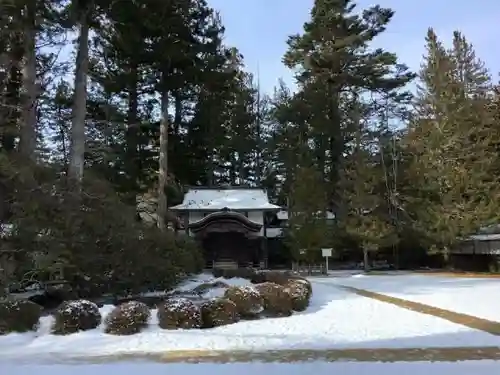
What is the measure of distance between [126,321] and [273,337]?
8.25ft

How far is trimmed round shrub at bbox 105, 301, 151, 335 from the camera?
9.00 metres

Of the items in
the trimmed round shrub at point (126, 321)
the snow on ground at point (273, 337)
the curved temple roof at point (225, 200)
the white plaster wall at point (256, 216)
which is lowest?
the snow on ground at point (273, 337)

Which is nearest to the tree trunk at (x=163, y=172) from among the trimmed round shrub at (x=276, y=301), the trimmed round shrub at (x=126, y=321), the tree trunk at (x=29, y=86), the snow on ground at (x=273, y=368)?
the tree trunk at (x=29, y=86)

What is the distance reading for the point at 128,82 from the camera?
2855 centimetres

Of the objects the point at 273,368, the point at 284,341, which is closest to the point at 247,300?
the point at 284,341

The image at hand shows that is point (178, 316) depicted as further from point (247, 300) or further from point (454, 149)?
point (454, 149)

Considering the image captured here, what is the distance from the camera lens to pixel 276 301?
10914mm

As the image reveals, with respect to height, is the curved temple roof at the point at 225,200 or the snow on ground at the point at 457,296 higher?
the curved temple roof at the point at 225,200

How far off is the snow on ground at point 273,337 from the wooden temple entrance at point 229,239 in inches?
760

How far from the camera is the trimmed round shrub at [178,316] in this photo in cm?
941

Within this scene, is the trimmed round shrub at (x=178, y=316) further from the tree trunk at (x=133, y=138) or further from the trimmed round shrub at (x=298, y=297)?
the tree trunk at (x=133, y=138)

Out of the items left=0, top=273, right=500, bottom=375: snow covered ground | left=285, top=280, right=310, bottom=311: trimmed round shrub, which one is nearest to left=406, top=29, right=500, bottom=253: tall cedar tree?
left=0, top=273, right=500, bottom=375: snow covered ground

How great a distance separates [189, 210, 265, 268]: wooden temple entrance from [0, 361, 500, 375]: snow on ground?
76.0 ft

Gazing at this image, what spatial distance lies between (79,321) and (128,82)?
69.6 feet
